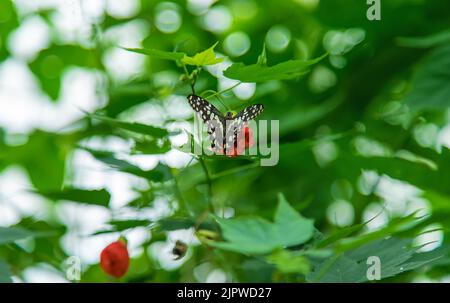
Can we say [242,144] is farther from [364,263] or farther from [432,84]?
[432,84]

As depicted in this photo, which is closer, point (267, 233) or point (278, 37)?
point (267, 233)

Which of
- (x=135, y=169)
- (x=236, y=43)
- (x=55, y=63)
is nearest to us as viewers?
(x=135, y=169)

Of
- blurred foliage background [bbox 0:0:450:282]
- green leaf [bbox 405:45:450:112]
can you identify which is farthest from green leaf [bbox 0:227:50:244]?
green leaf [bbox 405:45:450:112]

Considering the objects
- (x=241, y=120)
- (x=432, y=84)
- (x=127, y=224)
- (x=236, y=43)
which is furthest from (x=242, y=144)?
(x=236, y=43)

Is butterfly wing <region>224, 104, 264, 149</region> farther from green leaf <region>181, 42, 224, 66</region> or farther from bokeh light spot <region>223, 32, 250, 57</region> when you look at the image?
bokeh light spot <region>223, 32, 250, 57</region>

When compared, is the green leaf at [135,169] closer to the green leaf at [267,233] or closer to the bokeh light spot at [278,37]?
the green leaf at [267,233]
